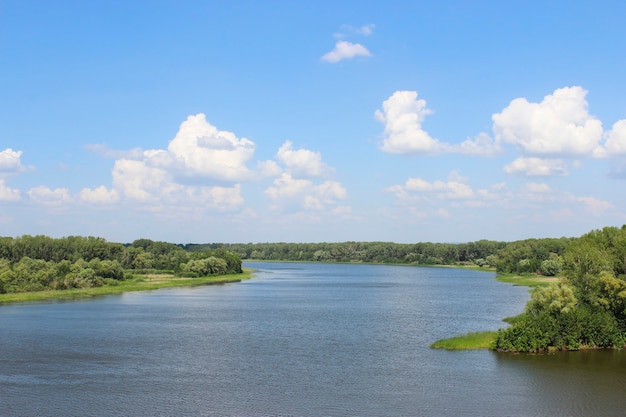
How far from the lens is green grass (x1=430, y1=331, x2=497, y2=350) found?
1829 inches

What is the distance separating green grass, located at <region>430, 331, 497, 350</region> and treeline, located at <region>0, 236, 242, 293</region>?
217 ft

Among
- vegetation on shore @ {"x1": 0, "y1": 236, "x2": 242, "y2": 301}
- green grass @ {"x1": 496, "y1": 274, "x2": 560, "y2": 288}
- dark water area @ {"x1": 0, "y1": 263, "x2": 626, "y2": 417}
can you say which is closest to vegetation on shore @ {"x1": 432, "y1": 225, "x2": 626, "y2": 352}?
dark water area @ {"x1": 0, "y1": 263, "x2": 626, "y2": 417}

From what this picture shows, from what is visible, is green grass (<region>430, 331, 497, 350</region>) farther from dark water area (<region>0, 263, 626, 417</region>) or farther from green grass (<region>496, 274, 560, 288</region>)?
green grass (<region>496, 274, 560, 288</region>)

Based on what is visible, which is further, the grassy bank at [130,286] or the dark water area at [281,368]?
the grassy bank at [130,286]

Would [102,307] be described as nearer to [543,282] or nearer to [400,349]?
[400,349]

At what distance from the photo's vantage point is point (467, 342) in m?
47.2

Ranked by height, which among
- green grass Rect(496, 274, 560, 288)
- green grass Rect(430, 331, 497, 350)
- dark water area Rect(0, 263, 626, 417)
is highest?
green grass Rect(496, 274, 560, 288)

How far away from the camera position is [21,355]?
1752 inches

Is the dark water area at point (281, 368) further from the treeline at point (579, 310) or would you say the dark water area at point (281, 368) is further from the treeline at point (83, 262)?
the treeline at point (83, 262)

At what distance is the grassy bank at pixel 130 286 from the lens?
3337 inches

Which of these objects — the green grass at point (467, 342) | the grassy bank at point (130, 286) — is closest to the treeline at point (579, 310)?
the green grass at point (467, 342)

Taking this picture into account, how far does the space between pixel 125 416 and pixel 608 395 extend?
26110mm

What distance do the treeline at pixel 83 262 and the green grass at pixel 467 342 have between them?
2608 inches

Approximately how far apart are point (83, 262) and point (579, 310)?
8866 cm
